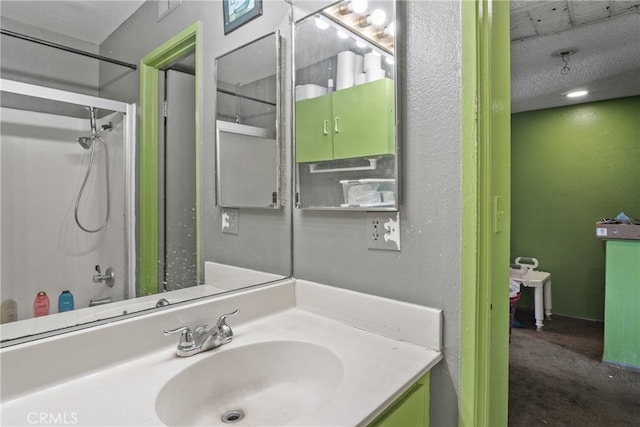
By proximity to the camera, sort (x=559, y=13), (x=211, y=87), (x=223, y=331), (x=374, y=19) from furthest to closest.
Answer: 1. (x=559, y=13)
2. (x=211, y=87)
3. (x=374, y=19)
4. (x=223, y=331)

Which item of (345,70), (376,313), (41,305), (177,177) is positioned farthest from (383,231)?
(41,305)

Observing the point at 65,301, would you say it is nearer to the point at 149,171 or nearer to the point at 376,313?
the point at 149,171

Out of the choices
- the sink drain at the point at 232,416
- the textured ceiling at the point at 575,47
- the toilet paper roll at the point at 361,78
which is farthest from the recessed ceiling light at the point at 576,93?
the sink drain at the point at 232,416

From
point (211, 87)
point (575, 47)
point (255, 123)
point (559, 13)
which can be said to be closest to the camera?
point (211, 87)

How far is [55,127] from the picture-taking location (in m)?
0.81

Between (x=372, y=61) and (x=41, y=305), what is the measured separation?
3.64 ft

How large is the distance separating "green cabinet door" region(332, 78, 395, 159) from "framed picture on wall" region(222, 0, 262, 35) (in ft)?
1.62

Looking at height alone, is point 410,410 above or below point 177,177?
below

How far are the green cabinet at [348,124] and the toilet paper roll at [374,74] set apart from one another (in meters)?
A: 0.01

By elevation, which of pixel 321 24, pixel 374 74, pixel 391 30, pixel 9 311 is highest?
pixel 321 24

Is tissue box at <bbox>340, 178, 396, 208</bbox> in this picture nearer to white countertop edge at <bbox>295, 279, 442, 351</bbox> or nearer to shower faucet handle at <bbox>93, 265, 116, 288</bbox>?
white countertop edge at <bbox>295, 279, 442, 351</bbox>

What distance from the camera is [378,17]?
1.05 metres

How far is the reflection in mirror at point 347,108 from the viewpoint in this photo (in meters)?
1.03

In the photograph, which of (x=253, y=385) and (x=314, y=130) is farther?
(x=314, y=130)
